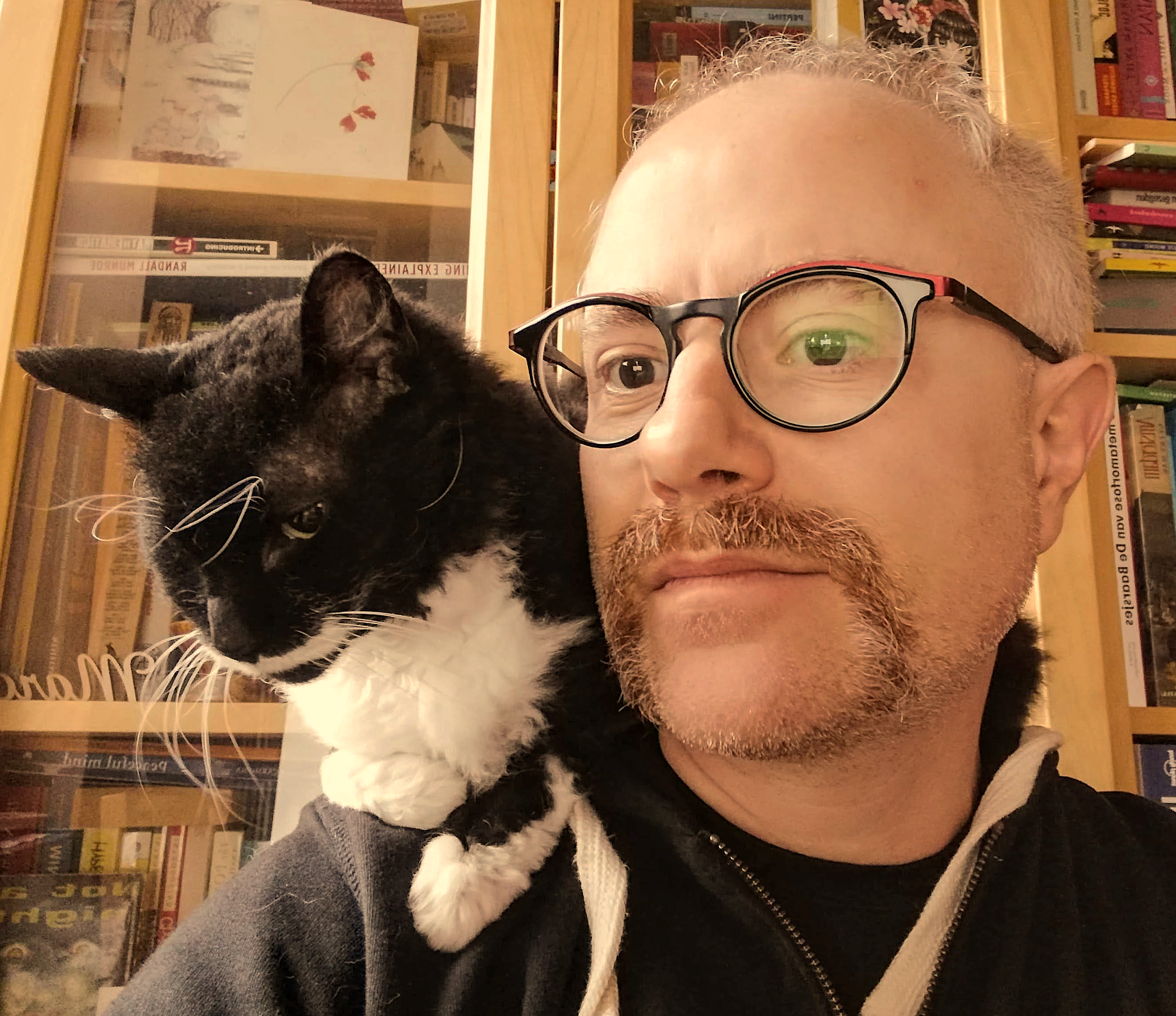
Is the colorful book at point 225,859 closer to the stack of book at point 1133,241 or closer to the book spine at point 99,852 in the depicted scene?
the book spine at point 99,852

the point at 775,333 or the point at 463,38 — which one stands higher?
the point at 463,38

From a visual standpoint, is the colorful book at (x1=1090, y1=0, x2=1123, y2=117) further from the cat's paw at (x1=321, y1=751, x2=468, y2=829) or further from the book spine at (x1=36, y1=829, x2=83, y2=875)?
the book spine at (x1=36, y1=829, x2=83, y2=875)

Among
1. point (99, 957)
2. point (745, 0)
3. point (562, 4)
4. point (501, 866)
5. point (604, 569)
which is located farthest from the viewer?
point (745, 0)

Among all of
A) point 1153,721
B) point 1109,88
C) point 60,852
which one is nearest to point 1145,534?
point 1153,721

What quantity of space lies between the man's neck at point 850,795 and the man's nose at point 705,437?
23 centimetres

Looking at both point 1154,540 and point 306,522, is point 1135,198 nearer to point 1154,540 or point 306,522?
point 1154,540

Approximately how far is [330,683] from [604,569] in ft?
0.78

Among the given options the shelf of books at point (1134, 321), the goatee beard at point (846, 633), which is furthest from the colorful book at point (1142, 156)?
the goatee beard at point (846, 633)

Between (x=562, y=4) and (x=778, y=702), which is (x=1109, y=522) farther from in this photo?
(x=562, y=4)

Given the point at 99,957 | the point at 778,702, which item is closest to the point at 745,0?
the point at 778,702

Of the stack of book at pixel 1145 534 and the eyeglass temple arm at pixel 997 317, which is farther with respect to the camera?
the stack of book at pixel 1145 534

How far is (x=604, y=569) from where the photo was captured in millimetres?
663

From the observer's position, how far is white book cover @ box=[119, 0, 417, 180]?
1.13m

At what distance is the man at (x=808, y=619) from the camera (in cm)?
57
